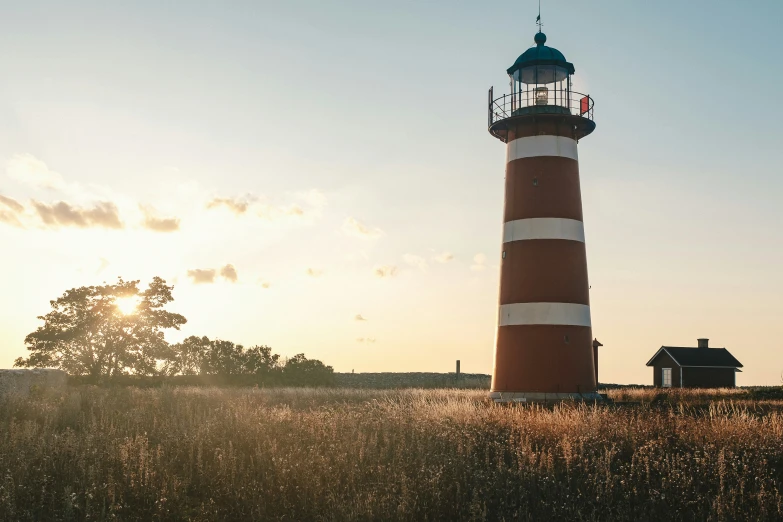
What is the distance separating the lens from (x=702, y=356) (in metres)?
46.9

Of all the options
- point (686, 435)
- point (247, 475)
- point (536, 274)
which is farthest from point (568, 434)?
point (536, 274)

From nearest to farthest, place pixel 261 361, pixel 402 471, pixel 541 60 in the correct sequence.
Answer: pixel 402 471 < pixel 541 60 < pixel 261 361

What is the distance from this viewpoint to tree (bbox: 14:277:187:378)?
38688 mm

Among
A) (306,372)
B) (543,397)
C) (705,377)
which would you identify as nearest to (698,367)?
(705,377)

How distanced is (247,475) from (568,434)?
5.38 m

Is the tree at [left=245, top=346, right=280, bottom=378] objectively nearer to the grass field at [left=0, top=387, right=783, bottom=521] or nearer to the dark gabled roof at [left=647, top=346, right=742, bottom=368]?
the dark gabled roof at [left=647, top=346, right=742, bottom=368]

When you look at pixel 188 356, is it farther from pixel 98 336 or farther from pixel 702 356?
pixel 702 356

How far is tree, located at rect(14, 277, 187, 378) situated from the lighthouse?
2274cm

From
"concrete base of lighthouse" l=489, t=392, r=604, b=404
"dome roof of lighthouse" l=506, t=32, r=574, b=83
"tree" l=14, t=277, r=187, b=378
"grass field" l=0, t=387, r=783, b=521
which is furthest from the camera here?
"tree" l=14, t=277, r=187, b=378

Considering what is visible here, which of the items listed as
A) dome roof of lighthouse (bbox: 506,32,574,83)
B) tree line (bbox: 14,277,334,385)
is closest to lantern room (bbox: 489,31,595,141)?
dome roof of lighthouse (bbox: 506,32,574,83)

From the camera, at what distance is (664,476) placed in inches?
403

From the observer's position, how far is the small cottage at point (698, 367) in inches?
1807

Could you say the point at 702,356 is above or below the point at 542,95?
below

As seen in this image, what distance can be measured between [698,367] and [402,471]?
4127cm
